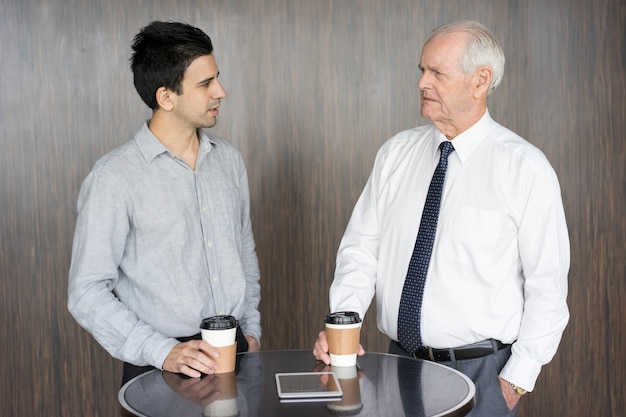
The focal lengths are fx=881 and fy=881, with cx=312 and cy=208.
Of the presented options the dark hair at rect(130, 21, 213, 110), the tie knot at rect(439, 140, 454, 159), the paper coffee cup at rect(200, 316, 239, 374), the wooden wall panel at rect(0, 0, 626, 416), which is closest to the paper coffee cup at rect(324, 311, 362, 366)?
the paper coffee cup at rect(200, 316, 239, 374)

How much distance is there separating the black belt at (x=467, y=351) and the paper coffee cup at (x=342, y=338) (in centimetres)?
33

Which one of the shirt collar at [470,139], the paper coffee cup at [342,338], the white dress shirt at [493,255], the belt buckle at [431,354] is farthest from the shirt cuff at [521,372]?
the shirt collar at [470,139]

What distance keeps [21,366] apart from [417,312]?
2068mm

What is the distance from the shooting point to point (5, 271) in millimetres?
3723

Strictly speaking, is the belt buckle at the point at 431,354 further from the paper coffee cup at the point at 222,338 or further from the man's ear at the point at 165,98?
the man's ear at the point at 165,98

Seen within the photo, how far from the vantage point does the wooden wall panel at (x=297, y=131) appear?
371 centimetres

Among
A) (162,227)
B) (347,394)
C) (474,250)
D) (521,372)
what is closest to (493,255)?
(474,250)

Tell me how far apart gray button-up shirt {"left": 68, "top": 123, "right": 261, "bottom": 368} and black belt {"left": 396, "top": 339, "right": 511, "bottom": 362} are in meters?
0.59

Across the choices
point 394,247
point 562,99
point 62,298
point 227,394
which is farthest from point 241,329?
point 562,99

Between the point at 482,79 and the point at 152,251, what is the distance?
3.44 feet

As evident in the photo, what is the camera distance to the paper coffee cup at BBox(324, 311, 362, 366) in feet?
6.98

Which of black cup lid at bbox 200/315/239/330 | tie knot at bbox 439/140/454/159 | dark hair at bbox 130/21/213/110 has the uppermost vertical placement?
dark hair at bbox 130/21/213/110

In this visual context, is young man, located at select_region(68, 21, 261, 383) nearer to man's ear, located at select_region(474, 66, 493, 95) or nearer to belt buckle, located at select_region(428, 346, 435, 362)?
belt buckle, located at select_region(428, 346, 435, 362)

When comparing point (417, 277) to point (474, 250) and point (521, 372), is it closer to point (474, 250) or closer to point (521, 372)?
point (474, 250)
